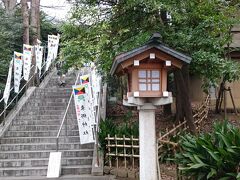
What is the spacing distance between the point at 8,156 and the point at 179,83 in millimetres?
6317

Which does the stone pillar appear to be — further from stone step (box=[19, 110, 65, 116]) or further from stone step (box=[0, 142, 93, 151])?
stone step (box=[19, 110, 65, 116])

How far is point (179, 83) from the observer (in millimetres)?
10281

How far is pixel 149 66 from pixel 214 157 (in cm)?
230

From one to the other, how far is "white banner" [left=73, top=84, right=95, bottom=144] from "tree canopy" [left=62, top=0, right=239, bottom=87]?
1182 mm

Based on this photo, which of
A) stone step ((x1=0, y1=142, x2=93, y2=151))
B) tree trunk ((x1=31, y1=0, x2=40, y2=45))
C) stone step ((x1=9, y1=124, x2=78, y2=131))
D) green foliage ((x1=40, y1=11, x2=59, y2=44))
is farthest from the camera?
A: green foliage ((x1=40, y1=11, x2=59, y2=44))

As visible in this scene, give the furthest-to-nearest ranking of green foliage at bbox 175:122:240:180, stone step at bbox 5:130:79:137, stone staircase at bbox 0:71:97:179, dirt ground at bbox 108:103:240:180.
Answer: dirt ground at bbox 108:103:240:180
stone step at bbox 5:130:79:137
stone staircase at bbox 0:71:97:179
green foliage at bbox 175:122:240:180

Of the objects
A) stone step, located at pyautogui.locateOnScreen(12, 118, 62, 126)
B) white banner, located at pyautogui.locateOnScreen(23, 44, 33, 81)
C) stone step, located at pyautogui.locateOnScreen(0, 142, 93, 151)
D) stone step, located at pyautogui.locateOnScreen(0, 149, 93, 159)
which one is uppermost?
white banner, located at pyautogui.locateOnScreen(23, 44, 33, 81)

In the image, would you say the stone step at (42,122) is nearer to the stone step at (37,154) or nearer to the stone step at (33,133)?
the stone step at (33,133)

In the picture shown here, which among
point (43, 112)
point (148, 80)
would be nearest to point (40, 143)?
point (43, 112)

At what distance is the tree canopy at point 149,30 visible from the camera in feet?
27.6

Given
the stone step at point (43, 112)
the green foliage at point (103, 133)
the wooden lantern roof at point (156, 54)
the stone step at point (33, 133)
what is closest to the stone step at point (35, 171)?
the green foliage at point (103, 133)

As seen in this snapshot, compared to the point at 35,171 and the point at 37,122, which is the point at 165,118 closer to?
the point at 37,122

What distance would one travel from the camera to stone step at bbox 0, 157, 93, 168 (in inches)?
397

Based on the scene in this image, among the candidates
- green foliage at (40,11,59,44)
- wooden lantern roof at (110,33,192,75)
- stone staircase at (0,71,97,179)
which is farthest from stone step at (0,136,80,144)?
green foliage at (40,11,59,44)
